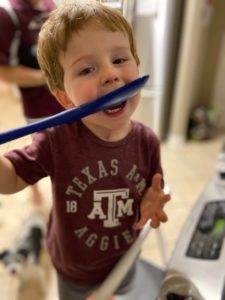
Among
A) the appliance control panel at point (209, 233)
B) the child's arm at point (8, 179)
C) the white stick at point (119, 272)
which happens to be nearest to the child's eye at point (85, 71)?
the child's arm at point (8, 179)

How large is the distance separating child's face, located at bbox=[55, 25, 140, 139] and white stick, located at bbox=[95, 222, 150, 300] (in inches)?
8.6

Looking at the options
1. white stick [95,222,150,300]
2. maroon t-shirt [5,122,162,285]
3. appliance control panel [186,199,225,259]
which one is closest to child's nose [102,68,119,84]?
maroon t-shirt [5,122,162,285]

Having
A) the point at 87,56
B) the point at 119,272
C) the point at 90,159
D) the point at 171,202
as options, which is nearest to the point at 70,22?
the point at 87,56

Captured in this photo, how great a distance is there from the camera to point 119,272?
0.50 metres

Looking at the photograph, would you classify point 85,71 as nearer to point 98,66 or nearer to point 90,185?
point 98,66

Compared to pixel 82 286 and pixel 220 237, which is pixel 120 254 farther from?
pixel 220 237

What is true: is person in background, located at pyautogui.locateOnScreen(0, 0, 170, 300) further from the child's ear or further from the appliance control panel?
the appliance control panel

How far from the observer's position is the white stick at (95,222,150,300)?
48 centimetres

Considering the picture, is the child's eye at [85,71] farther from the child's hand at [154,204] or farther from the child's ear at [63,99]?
the child's hand at [154,204]

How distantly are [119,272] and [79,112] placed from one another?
0.86ft

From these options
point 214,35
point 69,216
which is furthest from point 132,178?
point 214,35

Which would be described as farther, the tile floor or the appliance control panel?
the tile floor

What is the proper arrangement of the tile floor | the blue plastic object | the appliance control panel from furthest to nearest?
the tile floor → the appliance control panel → the blue plastic object

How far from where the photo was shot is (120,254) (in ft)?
1.88
